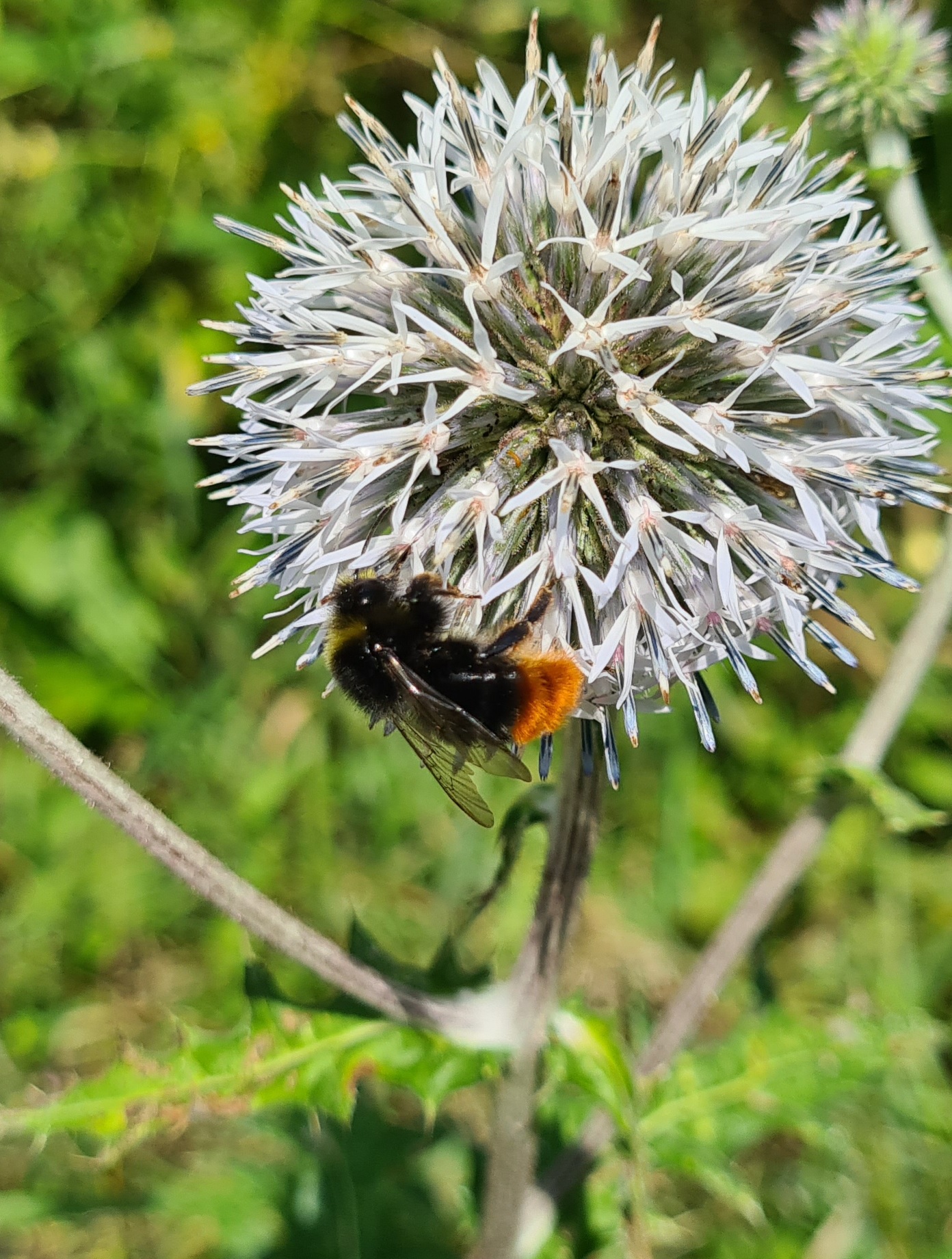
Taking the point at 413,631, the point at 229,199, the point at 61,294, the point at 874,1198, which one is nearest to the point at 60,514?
the point at 61,294

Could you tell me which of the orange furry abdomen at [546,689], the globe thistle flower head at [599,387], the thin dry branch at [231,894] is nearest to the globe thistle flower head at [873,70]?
the globe thistle flower head at [599,387]

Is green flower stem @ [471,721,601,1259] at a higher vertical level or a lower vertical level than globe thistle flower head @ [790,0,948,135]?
lower

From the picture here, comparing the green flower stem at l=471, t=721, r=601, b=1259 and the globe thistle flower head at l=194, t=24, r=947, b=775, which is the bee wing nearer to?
the globe thistle flower head at l=194, t=24, r=947, b=775

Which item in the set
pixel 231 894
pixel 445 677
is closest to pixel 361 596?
pixel 445 677

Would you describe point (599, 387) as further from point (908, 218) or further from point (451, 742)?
point (908, 218)

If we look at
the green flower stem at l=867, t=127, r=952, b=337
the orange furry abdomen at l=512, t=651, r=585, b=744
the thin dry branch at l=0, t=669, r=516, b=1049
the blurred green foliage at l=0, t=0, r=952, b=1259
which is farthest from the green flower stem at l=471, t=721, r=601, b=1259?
the green flower stem at l=867, t=127, r=952, b=337

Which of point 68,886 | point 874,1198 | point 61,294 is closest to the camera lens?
point 874,1198

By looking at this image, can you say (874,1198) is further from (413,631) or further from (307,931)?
(413,631)
